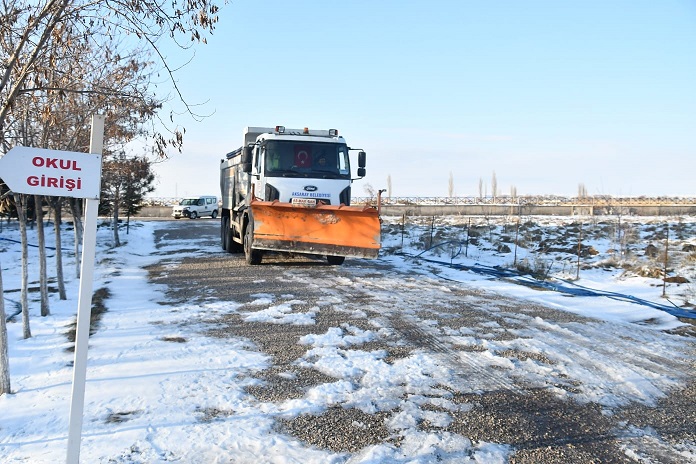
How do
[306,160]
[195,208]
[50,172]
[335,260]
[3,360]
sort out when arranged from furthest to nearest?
[195,208], [335,260], [306,160], [3,360], [50,172]

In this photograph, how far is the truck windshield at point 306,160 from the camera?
1402cm

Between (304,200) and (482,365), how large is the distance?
792 centimetres

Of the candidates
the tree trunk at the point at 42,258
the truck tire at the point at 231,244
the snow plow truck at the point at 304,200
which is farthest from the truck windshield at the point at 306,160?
the tree trunk at the point at 42,258

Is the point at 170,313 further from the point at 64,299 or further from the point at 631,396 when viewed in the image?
the point at 631,396

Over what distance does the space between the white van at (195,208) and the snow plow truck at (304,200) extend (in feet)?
115

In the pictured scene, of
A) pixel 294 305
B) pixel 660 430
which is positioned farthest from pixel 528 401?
pixel 294 305

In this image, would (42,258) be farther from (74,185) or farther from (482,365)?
(482,365)

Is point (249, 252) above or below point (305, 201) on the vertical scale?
below

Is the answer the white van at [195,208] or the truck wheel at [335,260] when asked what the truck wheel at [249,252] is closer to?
the truck wheel at [335,260]

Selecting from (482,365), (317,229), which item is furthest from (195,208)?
(482,365)

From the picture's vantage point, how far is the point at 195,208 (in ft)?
161

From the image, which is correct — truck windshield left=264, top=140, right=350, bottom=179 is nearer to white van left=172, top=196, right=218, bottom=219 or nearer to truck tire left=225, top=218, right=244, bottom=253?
truck tire left=225, top=218, right=244, bottom=253

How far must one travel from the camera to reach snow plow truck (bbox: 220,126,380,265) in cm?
1330

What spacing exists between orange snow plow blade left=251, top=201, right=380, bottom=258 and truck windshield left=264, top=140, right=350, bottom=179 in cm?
103
